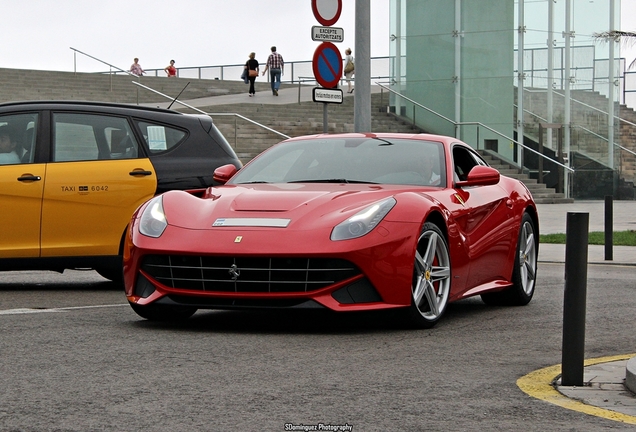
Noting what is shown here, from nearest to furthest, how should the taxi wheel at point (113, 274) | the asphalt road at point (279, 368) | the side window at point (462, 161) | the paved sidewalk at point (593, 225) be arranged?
the asphalt road at point (279, 368) → the side window at point (462, 161) → the taxi wheel at point (113, 274) → the paved sidewalk at point (593, 225)

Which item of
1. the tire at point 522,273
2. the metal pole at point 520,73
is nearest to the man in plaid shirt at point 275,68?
the metal pole at point 520,73

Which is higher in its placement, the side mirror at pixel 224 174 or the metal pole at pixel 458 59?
the metal pole at pixel 458 59

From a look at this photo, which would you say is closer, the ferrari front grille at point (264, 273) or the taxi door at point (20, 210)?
the ferrari front grille at point (264, 273)

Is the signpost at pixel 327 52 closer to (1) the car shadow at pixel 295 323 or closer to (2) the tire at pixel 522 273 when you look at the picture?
(2) the tire at pixel 522 273

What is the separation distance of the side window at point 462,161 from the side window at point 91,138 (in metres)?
2.94

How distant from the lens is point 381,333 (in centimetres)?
738

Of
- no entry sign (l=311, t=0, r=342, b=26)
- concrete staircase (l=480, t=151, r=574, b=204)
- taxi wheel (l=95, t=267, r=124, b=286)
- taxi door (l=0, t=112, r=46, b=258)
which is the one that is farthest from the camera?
concrete staircase (l=480, t=151, r=574, b=204)

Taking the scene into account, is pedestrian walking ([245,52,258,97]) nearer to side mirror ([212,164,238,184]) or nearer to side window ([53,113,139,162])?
side window ([53,113,139,162])

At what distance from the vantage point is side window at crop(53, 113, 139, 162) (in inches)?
404

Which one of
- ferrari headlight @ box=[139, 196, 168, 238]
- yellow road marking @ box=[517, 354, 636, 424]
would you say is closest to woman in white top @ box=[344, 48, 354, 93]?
ferrari headlight @ box=[139, 196, 168, 238]

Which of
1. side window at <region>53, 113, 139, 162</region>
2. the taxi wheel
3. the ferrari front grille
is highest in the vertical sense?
side window at <region>53, 113, 139, 162</region>

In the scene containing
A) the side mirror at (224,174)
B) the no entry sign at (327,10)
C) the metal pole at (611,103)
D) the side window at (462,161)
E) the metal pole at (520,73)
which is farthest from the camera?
the metal pole at (611,103)

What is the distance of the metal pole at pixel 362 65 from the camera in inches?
627

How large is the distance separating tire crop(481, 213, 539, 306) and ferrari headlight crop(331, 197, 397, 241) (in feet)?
7.27
